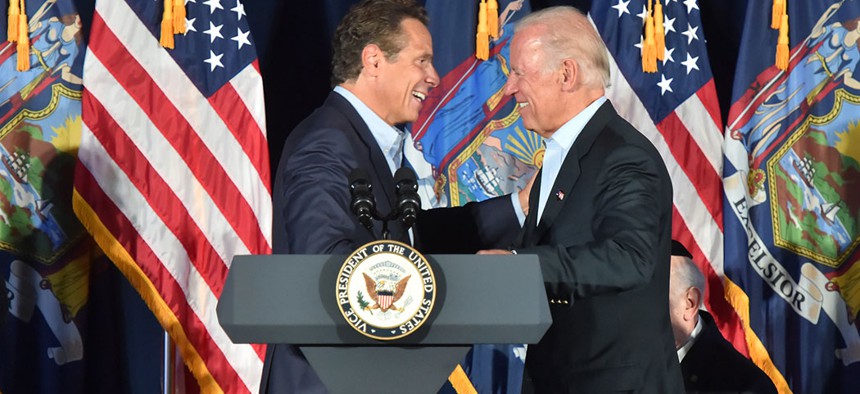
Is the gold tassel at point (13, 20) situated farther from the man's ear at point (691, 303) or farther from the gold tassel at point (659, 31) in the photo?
the man's ear at point (691, 303)

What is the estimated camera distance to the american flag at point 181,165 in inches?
182

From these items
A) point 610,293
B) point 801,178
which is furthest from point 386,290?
point 801,178

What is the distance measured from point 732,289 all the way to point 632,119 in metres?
0.87

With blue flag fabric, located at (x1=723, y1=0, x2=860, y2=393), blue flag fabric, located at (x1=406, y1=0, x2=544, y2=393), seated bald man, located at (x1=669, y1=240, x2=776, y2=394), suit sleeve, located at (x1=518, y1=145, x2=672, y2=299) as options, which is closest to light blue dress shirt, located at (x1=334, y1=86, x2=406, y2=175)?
suit sleeve, located at (x1=518, y1=145, x2=672, y2=299)

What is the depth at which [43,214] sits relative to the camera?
4.73 m

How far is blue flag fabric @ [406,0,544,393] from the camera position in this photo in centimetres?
A: 505

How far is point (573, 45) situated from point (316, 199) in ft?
2.68

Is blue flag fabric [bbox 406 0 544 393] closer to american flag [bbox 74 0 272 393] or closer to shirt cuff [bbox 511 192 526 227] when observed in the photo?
american flag [bbox 74 0 272 393]

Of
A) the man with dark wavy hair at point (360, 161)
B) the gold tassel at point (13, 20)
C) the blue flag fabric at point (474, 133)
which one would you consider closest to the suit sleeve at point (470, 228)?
the man with dark wavy hair at point (360, 161)

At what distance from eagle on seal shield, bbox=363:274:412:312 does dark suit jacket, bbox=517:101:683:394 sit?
63 centimetres

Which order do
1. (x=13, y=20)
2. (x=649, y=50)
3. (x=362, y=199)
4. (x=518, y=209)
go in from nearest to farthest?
(x=362, y=199), (x=518, y=209), (x=13, y=20), (x=649, y=50)

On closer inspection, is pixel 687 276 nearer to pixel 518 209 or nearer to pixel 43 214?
pixel 518 209

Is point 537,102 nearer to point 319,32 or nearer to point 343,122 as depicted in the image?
point 343,122

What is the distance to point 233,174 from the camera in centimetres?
478
